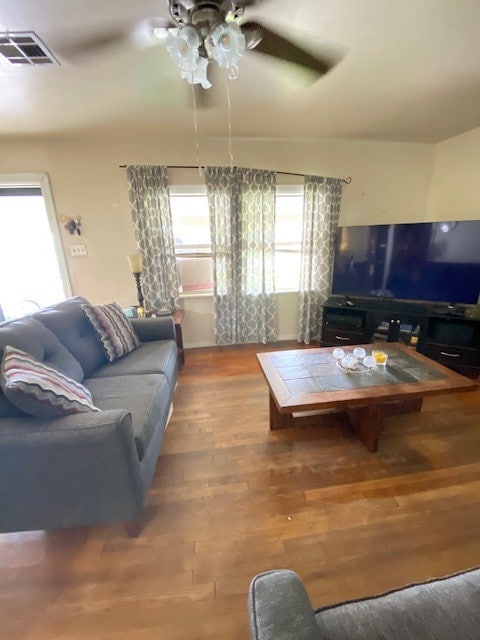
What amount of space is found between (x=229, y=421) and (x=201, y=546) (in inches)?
34.1

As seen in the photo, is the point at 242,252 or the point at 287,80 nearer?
the point at 287,80

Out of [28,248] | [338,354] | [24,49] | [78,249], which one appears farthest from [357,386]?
[28,248]

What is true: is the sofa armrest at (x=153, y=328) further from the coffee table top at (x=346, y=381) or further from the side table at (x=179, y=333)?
the coffee table top at (x=346, y=381)

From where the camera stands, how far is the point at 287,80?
5.78 feet

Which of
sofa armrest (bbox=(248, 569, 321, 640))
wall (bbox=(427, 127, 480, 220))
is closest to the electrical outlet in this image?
sofa armrest (bbox=(248, 569, 321, 640))

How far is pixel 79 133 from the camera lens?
260cm

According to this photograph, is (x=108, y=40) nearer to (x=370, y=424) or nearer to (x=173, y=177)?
(x=173, y=177)

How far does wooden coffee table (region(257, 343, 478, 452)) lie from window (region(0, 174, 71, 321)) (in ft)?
9.00

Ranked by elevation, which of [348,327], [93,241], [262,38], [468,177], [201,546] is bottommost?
[201,546]

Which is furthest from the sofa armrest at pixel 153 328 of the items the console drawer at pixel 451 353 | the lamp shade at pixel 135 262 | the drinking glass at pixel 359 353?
the console drawer at pixel 451 353

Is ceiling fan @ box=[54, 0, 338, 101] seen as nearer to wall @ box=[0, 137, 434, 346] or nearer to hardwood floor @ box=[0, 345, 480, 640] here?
wall @ box=[0, 137, 434, 346]

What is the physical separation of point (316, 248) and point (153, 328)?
7.16ft

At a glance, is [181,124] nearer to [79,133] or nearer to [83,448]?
[79,133]

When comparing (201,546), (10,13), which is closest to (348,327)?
(201,546)
